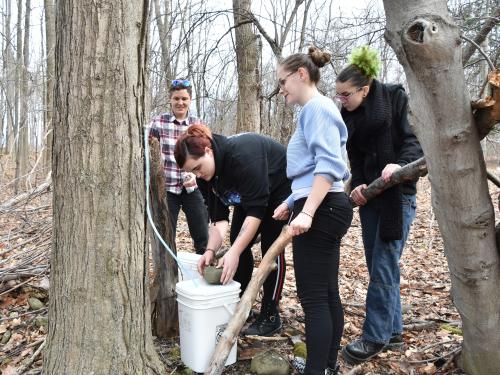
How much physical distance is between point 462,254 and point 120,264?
1.67 meters

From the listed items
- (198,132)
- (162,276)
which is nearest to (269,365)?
(162,276)

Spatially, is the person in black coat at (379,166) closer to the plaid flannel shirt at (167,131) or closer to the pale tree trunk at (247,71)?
the plaid flannel shirt at (167,131)

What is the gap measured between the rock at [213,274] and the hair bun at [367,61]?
1534 millimetres

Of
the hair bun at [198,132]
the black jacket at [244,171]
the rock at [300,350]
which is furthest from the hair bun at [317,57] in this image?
Answer: the rock at [300,350]

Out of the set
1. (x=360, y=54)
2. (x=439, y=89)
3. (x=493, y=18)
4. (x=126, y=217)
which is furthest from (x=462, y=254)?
(x=493, y=18)

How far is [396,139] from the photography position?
2723 mm

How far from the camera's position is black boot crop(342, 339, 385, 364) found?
264cm

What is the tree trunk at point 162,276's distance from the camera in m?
2.85

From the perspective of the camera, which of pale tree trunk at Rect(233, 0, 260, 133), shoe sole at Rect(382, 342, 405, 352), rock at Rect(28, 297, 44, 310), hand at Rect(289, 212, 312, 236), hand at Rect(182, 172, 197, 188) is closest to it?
hand at Rect(289, 212, 312, 236)

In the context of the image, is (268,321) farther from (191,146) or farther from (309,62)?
(309,62)

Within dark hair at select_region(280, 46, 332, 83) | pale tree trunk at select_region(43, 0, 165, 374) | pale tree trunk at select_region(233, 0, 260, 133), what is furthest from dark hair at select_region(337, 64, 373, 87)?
pale tree trunk at select_region(233, 0, 260, 133)

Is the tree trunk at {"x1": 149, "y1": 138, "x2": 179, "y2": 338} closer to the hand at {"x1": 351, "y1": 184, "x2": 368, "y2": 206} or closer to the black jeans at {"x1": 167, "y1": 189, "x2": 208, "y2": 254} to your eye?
the black jeans at {"x1": 167, "y1": 189, "x2": 208, "y2": 254}

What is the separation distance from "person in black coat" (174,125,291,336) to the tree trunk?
306 millimetres

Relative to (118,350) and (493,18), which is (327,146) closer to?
(118,350)
